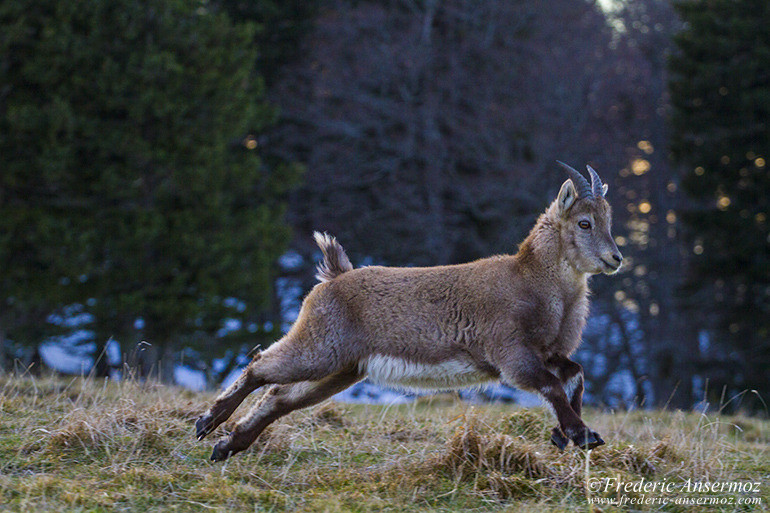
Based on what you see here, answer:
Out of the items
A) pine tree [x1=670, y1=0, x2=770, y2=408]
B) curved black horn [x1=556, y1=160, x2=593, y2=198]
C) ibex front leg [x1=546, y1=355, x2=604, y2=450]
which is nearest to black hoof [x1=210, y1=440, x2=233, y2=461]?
ibex front leg [x1=546, y1=355, x2=604, y2=450]

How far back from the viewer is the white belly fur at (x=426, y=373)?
618cm

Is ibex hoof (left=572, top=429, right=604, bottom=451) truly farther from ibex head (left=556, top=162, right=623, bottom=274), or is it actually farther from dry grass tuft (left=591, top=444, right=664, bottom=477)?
ibex head (left=556, top=162, right=623, bottom=274)

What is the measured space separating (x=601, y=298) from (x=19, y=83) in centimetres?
1475

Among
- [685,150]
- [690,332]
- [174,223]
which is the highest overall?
[685,150]

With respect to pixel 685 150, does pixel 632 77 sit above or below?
above

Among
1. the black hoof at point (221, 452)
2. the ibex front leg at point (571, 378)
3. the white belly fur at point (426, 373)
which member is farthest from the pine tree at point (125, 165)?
the ibex front leg at point (571, 378)

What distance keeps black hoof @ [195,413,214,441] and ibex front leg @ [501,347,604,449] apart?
83.0 inches

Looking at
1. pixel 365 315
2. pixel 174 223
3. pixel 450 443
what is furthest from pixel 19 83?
pixel 450 443

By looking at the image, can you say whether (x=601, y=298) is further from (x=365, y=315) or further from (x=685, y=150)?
(x=365, y=315)

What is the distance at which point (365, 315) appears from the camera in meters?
6.36

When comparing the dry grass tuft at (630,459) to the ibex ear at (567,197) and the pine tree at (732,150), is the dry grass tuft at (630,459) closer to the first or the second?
the ibex ear at (567,197)

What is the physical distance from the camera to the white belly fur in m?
6.18

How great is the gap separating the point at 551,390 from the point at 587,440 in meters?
0.41

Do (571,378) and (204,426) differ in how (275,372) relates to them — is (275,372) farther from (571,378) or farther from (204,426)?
(571,378)
